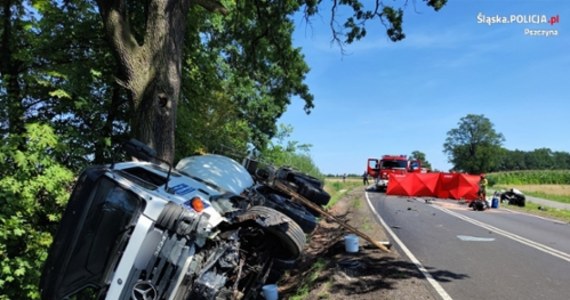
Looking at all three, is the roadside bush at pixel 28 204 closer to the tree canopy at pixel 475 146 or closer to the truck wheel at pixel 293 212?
the truck wheel at pixel 293 212

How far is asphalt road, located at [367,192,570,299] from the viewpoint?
19.0 ft

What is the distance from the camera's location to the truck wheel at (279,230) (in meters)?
4.81

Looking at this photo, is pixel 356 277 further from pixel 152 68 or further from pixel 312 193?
pixel 152 68

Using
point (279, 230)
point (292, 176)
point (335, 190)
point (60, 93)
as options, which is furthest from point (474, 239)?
point (335, 190)

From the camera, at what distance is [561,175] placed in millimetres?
70125

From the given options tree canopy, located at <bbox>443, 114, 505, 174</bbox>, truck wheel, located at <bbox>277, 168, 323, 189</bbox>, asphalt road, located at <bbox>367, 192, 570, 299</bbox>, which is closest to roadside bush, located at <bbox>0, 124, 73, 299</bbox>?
truck wheel, located at <bbox>277, 168, 323, 189</bbox>

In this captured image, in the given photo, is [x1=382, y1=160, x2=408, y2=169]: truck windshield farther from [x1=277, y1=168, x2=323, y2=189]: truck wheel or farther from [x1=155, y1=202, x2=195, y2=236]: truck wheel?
[x1=155, y1=202, x2=195, y2=236]: truck wheel

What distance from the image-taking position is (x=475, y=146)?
113562mm

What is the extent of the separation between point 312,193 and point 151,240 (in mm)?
6320

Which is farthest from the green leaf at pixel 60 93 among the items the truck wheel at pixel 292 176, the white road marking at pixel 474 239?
the white road marking at pixel 474 239

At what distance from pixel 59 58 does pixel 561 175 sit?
8083 cm

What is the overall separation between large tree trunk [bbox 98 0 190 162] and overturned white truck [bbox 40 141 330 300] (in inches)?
92.7

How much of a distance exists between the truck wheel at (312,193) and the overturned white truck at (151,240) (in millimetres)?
4774

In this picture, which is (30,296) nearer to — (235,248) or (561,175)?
(235,248)
